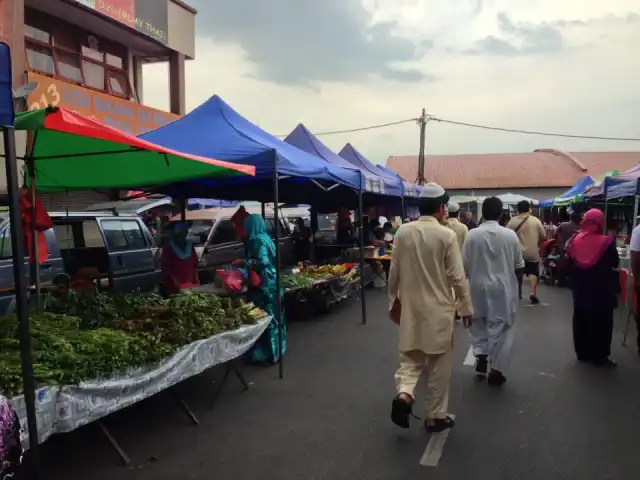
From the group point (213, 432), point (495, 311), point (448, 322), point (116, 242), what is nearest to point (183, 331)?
point (213, 432)

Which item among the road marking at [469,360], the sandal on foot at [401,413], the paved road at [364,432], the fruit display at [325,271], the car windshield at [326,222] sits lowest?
the road marking at [469,360]

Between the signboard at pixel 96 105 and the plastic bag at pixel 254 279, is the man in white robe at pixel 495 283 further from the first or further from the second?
the signboard at pixel 96 105

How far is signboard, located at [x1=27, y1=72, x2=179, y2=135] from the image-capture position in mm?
12906

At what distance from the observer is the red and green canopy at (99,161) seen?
3.44 metres

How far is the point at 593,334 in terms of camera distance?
6.23 m

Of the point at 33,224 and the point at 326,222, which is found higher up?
the point at 33,224

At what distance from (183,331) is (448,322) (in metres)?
2.03

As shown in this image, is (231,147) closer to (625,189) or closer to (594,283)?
(594,283)

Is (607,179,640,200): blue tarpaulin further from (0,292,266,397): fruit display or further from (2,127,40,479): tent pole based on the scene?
(2,127,40,479): tent pole

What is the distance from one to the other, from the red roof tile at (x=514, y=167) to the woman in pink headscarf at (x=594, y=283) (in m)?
30.3

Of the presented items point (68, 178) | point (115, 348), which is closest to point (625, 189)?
point (68, 178)

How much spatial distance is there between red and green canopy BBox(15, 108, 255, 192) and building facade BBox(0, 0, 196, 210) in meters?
6.78

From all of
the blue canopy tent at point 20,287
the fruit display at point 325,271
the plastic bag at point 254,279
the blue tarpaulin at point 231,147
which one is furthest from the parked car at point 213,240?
the blue canopy tent at point 20,287

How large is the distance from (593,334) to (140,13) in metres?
15.1
